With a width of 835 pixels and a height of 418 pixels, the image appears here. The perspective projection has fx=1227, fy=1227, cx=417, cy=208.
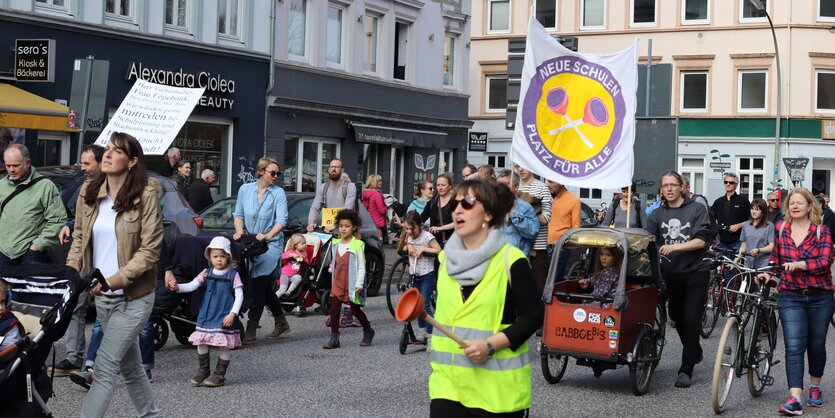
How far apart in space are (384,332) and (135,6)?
13.5 meters

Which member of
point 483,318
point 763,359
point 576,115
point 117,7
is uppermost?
point 117,7

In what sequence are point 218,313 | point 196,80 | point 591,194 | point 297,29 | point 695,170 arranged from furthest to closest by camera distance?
1. point 591,194
2. point 695,170
3. point 297,29
4. point 196,80
5. point 218,313

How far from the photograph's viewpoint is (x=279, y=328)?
1315cm

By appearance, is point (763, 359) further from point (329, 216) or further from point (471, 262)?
point (329, 216)

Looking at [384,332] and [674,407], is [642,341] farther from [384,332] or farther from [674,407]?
[384,332]

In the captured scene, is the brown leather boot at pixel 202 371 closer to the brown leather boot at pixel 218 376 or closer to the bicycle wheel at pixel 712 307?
the brown leather boot at pixel 218 376

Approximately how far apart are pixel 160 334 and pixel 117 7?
1435 cm

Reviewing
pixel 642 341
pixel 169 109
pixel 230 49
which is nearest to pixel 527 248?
pixel 642 341

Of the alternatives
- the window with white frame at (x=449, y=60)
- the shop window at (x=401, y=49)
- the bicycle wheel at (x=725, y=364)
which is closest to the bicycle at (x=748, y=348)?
the bicycle wheel at (x=725, y=364)

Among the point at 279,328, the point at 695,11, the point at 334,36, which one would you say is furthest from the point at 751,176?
the point at 279,328

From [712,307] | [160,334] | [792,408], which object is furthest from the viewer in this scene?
[712,307]

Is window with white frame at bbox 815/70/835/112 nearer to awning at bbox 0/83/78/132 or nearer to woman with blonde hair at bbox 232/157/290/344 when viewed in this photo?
awning at bbox 0/83/78/132

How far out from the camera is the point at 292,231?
54.3 feet

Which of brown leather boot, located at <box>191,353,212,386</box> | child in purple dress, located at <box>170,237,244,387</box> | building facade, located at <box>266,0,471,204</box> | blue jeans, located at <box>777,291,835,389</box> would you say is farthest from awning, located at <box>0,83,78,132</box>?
blue jeans, located at <box>777,291,835,389</box>
